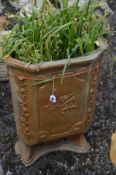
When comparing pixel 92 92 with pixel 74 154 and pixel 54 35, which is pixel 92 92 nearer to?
pixel 54 35

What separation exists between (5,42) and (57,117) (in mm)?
497

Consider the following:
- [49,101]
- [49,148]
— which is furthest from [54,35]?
[49,148]

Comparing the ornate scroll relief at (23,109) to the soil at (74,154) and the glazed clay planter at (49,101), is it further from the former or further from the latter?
the soil at (74,154)

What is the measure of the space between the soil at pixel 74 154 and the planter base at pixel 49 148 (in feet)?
0.09

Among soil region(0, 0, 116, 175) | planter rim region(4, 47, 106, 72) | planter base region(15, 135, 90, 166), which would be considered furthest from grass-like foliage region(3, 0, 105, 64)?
planter base region(15, 135, 90, 166)

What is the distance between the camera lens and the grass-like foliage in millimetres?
2029

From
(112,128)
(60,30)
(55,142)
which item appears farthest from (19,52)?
(112,128)

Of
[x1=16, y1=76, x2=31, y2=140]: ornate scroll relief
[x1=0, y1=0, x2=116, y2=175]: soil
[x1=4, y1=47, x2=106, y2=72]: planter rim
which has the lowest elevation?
[x1=0, y1=0, x2=116, y2=175]: soil

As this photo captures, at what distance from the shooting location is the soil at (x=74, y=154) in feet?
8.02

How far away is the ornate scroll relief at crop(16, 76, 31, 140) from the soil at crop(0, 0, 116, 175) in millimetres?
262

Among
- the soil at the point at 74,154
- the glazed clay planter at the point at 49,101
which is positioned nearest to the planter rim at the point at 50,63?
the glazed clay planter at the point at 49,101

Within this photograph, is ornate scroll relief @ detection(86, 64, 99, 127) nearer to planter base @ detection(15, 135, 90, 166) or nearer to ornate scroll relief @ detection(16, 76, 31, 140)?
planter base @ detection(15, 135, 90, 166)

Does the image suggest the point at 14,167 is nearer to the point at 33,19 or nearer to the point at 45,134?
the point at 45,134

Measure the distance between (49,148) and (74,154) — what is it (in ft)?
0.53
